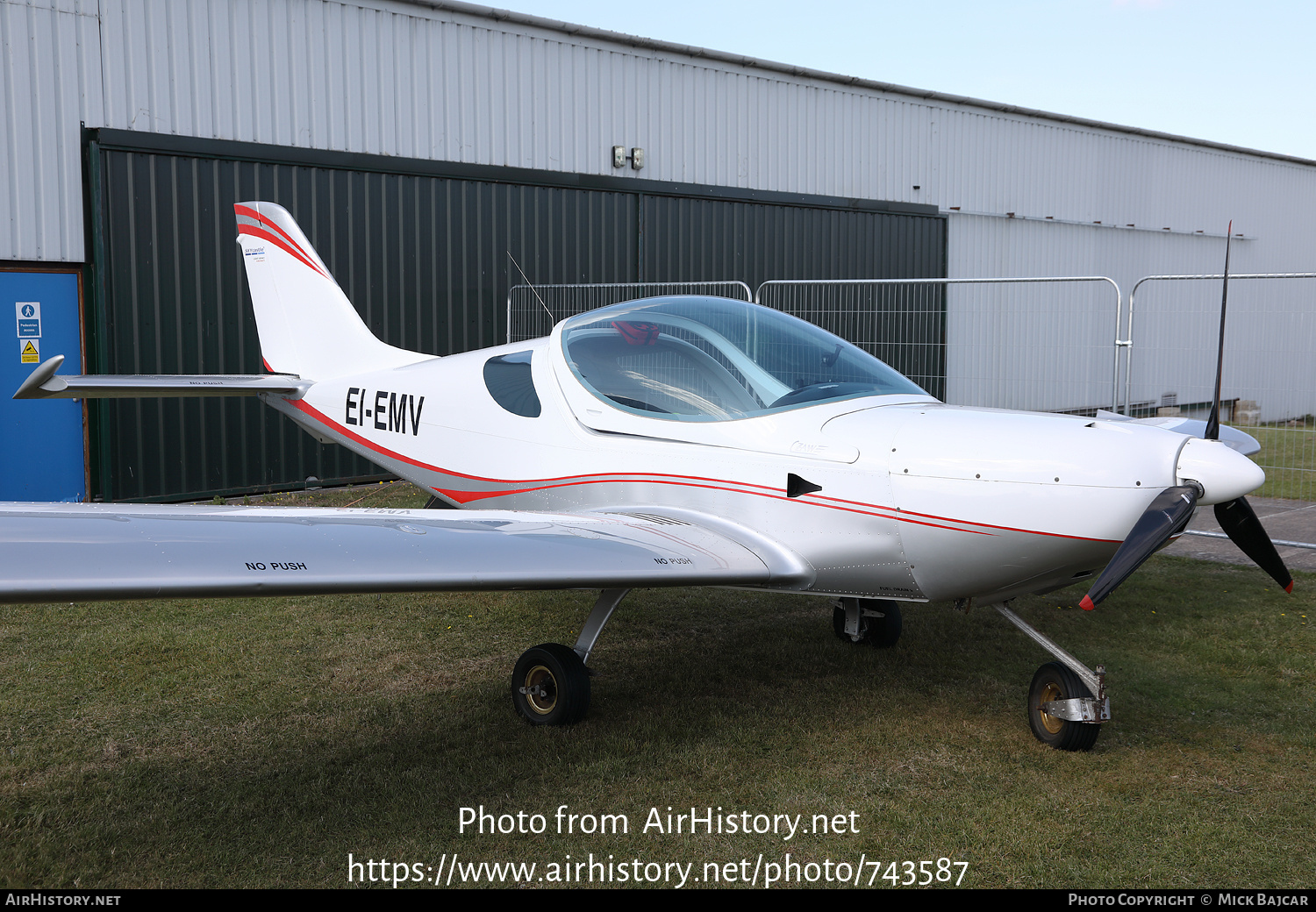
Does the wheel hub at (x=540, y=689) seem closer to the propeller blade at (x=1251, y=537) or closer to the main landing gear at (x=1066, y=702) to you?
the main landing gear at (x=1066, y=702)

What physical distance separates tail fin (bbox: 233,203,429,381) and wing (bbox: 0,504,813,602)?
275 cm

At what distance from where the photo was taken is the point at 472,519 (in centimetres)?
379

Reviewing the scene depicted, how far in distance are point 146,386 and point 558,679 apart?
3.04 meters

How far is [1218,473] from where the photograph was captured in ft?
10.5

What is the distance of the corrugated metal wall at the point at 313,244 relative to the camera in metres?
8.68

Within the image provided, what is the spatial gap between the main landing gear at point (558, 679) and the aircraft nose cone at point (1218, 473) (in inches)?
80.9

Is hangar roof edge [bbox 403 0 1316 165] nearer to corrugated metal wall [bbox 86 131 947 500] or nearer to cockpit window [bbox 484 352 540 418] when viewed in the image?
corrugated metal wall [bbox 86 131 947 500]

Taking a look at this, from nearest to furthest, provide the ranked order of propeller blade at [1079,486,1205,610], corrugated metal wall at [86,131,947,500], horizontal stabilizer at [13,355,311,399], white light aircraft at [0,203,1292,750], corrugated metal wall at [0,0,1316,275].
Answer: white light aircraft at [0,203,1292,750]
propeller blade at [1079,486,1205,610]
horizontal stabilizer at [13,355,311,399]
corrugated metal wall at [0,0,1316,275]
corrugated metal wall at [86,131,947,500]

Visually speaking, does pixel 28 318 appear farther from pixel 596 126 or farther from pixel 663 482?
pixel 663 482

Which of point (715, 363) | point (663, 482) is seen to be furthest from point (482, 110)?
point (663, 482)

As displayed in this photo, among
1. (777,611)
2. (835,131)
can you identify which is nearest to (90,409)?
(777,611)

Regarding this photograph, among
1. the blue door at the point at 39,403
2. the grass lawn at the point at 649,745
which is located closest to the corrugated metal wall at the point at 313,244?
the blue door at the point at 39,403

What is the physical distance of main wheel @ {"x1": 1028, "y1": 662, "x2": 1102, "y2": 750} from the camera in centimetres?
370

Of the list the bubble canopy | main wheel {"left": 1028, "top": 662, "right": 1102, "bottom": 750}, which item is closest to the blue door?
the bubble canopy
